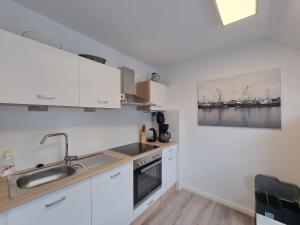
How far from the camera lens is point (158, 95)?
96.3 inches

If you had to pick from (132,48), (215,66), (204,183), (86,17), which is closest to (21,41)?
(86,17)

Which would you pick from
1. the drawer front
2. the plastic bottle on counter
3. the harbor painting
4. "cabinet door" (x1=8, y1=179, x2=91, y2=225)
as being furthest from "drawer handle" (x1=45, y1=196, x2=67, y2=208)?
the harbor painting

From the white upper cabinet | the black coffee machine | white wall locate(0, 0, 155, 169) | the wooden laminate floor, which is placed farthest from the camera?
the black coffee machine

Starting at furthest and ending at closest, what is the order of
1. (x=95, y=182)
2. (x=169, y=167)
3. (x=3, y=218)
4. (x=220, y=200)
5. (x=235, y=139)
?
(x=169, y=167) < (x=220, y=200) < (x=235, y=139) < (x=95, y=182) < (x=3, y=218)

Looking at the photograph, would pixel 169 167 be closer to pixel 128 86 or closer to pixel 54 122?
pixel 128 86

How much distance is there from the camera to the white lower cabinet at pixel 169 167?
210cm

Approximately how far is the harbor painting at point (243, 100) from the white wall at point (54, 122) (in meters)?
1.32

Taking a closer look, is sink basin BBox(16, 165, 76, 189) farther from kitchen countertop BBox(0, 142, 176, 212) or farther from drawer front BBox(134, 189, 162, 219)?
drawer front BBox(134, 189, 162, 219)

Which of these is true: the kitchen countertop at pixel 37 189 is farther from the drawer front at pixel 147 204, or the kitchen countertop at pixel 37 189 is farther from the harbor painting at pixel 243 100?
the harbor painting at pixel 243 100

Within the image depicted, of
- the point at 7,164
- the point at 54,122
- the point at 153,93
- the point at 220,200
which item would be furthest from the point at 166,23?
the point at 220,200

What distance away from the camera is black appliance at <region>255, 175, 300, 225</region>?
4.50ft

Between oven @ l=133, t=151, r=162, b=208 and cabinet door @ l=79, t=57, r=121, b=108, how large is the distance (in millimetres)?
785

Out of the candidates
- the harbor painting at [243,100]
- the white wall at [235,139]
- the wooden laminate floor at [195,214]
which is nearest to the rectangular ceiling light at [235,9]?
the white wall at [235,139]

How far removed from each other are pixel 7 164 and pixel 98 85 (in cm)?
101
